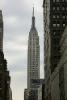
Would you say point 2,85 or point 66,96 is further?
point 2,85

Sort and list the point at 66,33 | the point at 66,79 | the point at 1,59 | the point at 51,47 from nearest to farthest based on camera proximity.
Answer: the point at 66,79, the point at 66,33, the point at 1,59, the point at 51,47

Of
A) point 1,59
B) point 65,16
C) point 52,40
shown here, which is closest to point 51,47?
point 52,40

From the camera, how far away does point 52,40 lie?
18300 centimetres

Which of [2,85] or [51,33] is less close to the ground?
[51,33]

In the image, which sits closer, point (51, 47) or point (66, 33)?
point (66, 33)

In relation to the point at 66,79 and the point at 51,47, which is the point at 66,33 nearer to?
the point at 66,79

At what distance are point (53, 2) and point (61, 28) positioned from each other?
1305cm

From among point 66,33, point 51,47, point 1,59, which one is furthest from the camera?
point 51,47

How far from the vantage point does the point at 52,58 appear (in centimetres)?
18288

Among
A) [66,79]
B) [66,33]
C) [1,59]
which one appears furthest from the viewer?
[1,59]

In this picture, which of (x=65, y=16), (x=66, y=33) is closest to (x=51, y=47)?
(x=65, y=16)

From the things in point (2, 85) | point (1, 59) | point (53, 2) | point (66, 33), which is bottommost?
point (2, 85)

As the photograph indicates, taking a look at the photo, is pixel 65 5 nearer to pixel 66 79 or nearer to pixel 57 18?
pixel 57 18

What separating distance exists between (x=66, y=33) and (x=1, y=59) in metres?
64.3
